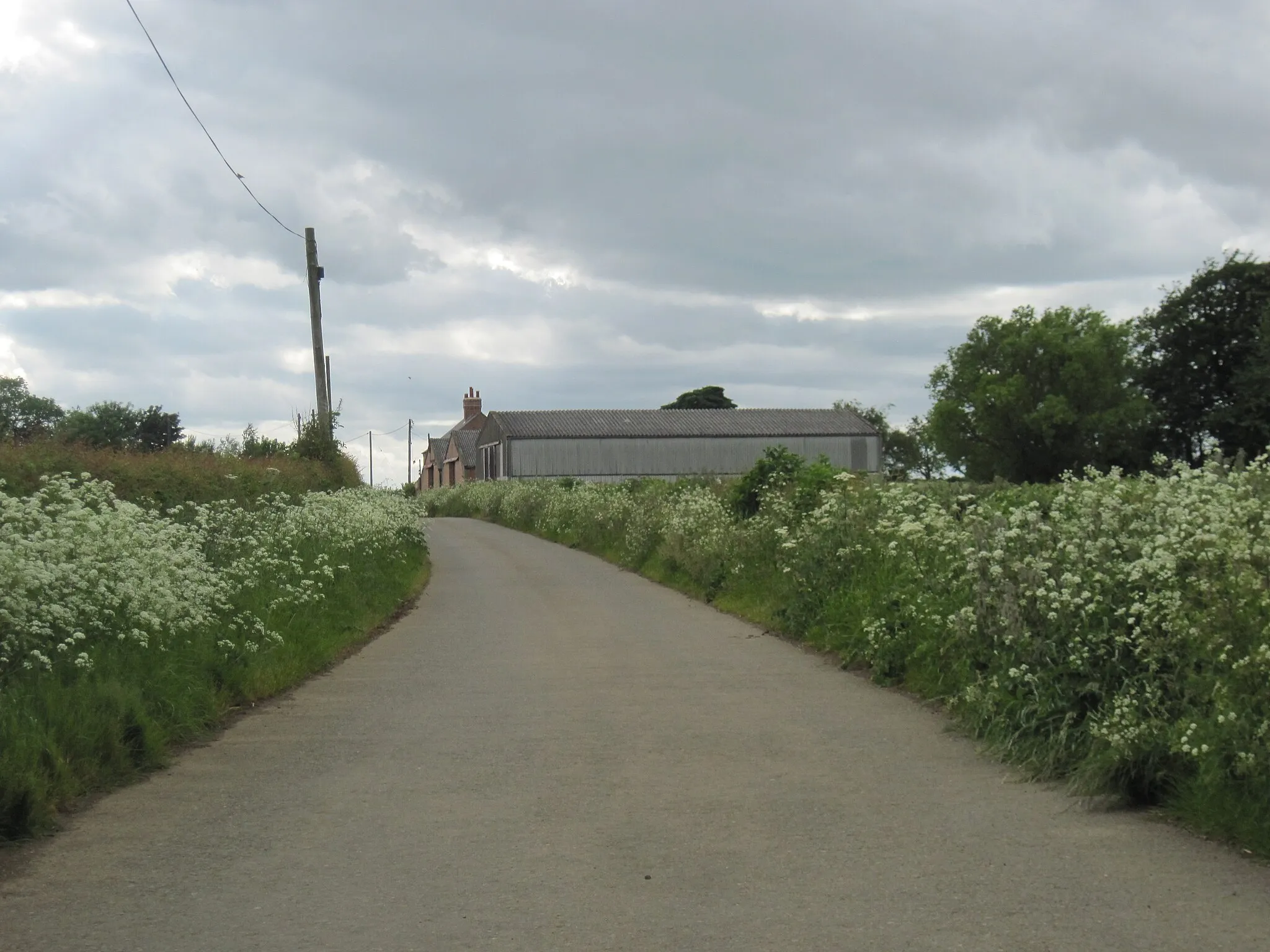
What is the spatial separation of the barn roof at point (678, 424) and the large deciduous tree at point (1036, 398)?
25.5ft

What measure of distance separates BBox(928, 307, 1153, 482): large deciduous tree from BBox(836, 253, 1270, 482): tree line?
8 cm

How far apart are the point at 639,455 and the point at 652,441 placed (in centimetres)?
120

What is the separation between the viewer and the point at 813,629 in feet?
44.9

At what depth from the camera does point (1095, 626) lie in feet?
25.2

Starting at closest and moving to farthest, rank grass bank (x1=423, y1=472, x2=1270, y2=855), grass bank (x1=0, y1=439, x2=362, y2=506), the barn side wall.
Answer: grass bank (x1=423, y1=472, x2=1270, y2=855) < grass bank (x1=0, y1=439, x2=362, y2=506) < the barn side wall

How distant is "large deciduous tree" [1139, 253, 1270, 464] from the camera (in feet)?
216

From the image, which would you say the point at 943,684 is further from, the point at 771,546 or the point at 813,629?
the point at 771,546

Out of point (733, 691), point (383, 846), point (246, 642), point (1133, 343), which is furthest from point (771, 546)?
point (1133, 343)

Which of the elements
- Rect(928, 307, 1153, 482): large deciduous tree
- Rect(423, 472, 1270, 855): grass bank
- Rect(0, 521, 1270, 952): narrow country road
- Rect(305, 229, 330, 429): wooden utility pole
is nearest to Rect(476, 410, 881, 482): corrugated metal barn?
Rect(928, 307, 1153, 482): large deciduous tree

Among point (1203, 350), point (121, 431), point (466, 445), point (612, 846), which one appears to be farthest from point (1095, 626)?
point (466, 445)

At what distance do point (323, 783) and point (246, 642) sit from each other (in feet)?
12.8

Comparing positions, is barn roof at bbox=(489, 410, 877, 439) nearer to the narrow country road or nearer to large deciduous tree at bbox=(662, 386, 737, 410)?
large deciduous tree at bbox=(662, 386, 737, 410)

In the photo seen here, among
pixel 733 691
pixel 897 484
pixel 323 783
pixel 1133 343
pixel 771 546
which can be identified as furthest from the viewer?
pixel 1133 343

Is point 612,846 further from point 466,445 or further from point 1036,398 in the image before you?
point 466,445
